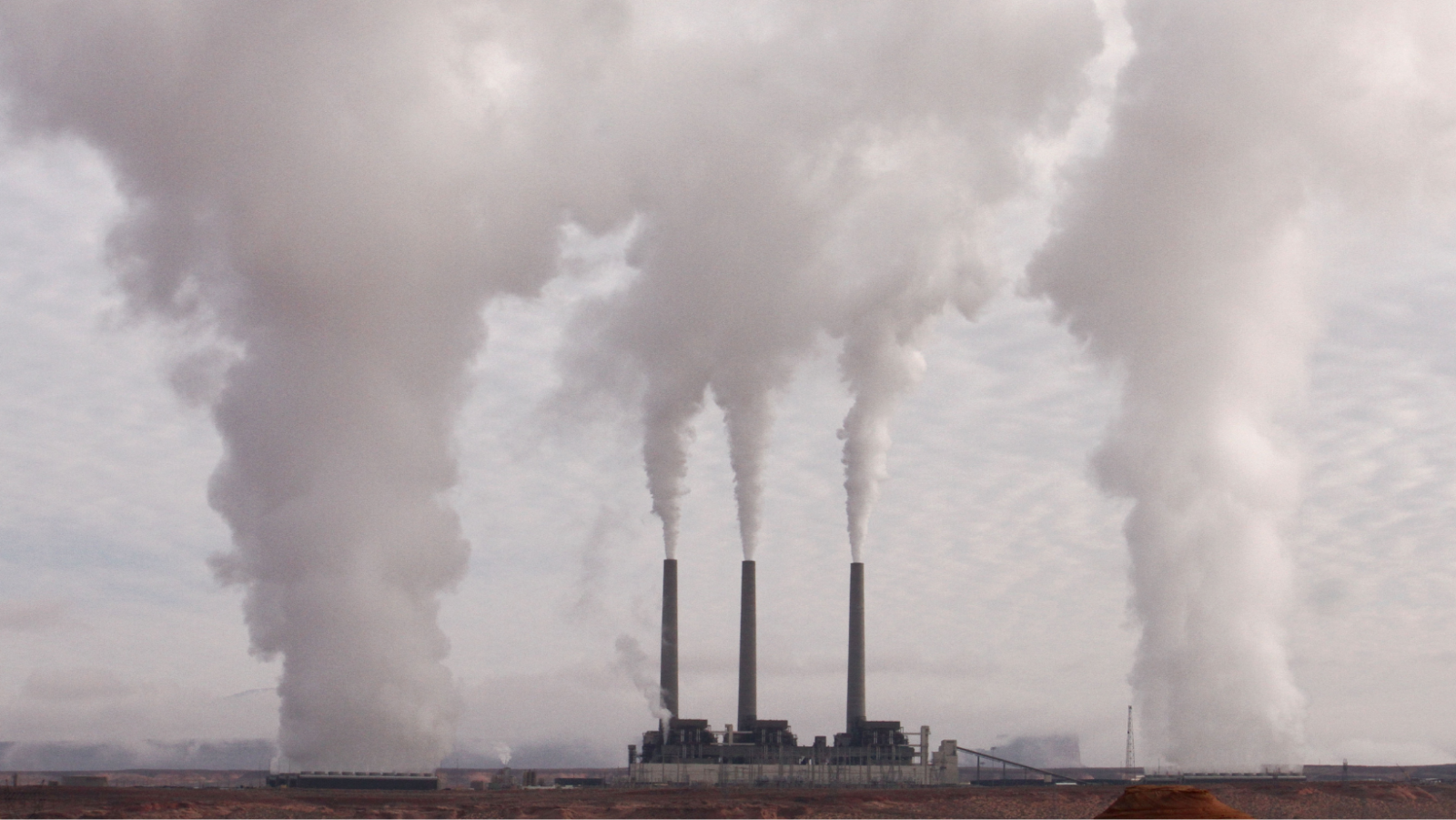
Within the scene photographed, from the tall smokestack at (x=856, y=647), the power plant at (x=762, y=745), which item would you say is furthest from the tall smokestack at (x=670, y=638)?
the tall smokestack at (x=856, y=647)

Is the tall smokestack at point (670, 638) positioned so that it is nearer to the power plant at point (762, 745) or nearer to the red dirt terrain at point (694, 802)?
the power plant at point (762, 745)

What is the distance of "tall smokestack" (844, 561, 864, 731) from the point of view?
480ft

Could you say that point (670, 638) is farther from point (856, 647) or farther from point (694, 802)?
point (694, 802)

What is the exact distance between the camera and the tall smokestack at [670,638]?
149 meters

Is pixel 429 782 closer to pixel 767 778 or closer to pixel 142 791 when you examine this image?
pixel 142 791

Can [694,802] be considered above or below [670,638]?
below

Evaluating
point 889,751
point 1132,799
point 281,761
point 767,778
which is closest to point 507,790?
point 281,761

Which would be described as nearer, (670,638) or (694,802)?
(694,802)

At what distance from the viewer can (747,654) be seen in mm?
150250

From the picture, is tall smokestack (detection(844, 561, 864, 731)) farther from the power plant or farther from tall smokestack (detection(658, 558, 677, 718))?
tall smokestack (detection(658, 558, 677, 718))

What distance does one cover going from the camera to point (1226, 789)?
13012cm

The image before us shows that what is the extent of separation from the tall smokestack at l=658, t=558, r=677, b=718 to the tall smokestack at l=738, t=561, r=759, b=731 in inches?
271

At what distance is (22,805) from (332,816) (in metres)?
20.6

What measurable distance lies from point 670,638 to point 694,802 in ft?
125
